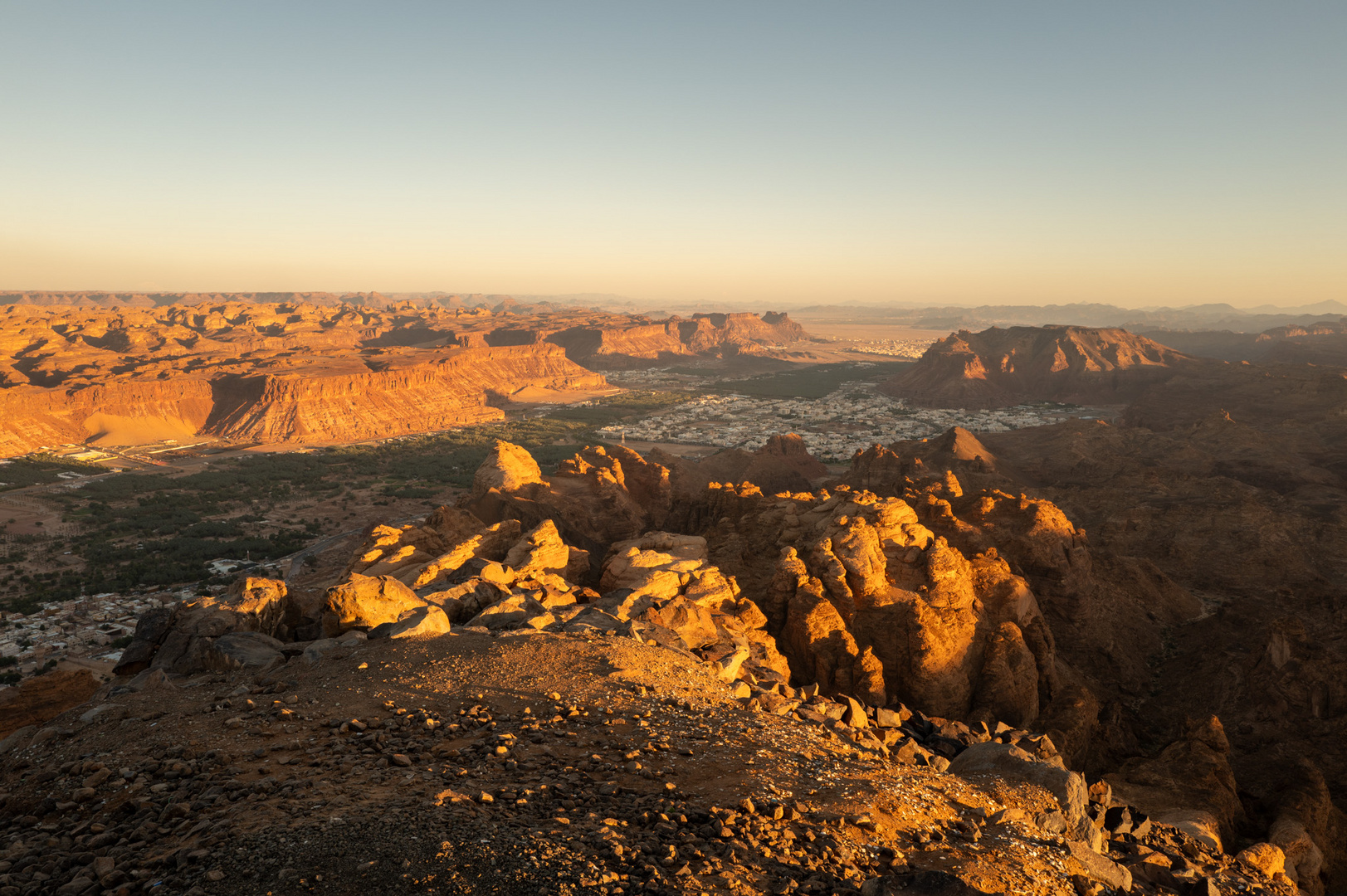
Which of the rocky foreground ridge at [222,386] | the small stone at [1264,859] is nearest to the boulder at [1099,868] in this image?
the small stone at [1264,859]

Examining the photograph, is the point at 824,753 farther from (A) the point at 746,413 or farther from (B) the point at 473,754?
(A) the point at 746,413

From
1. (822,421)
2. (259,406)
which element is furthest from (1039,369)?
(259,406)

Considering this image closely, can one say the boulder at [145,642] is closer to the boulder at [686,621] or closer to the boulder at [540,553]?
the boulder at [540,553]

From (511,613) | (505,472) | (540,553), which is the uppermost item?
(511,613)

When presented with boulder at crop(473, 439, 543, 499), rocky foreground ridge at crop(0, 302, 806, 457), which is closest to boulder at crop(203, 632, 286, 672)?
boulder at crop(473, 439, 543, 499)

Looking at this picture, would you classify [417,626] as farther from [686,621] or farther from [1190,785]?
[1190,785]

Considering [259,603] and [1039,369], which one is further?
[1039,369]

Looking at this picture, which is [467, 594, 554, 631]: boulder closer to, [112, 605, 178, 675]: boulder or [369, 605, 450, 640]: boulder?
[369, 605, 450, 640]: boulder
